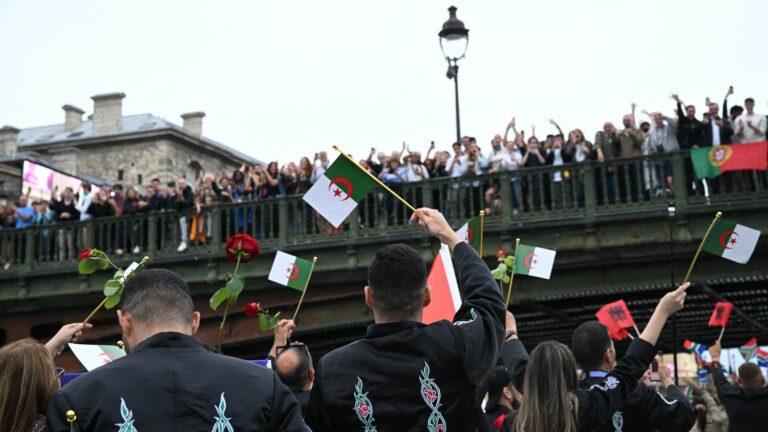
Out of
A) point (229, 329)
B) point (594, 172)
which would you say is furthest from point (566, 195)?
point (229, 329)

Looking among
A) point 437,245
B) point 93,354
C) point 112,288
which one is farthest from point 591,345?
point 437,245

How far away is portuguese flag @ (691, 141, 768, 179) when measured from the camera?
15898mm

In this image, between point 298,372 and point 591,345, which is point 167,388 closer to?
point 591,345

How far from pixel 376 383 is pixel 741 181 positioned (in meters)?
14.1

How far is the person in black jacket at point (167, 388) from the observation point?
3742 mm

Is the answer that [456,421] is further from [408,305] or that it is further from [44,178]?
[44,178]

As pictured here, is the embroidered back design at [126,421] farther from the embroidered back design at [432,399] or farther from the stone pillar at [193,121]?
the stone pillar at [193,121]

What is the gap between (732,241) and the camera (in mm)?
12367

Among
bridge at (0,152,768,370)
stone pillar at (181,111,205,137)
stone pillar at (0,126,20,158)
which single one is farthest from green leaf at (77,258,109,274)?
stone pillar at (181,111,205,137)

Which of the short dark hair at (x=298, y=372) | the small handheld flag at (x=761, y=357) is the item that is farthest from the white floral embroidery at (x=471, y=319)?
the small handheld flag at (x=761, y=357)

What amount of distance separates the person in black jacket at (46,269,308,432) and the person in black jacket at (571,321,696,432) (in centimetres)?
243

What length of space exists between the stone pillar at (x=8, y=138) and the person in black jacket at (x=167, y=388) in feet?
193

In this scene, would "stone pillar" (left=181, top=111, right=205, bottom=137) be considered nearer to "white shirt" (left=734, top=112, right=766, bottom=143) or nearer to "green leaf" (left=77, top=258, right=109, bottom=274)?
"white shirt" (left=734, top=112, right=766, bottom=143)

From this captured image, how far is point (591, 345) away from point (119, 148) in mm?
56046
